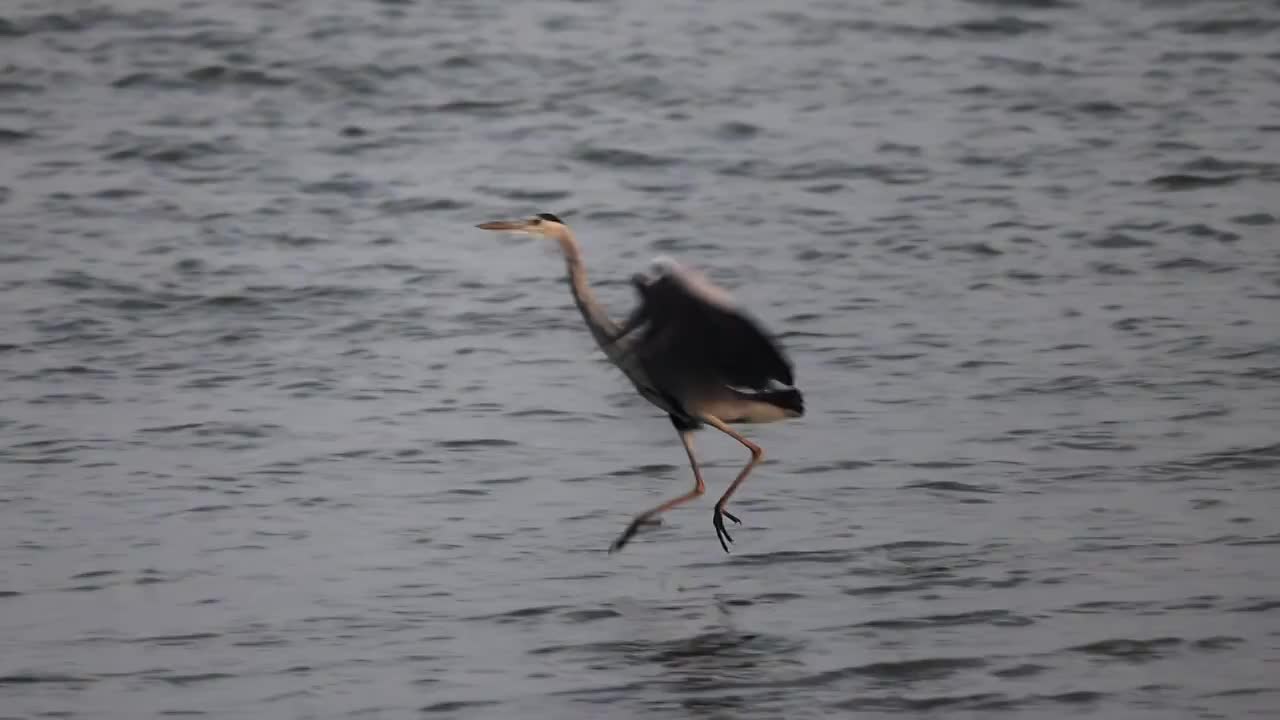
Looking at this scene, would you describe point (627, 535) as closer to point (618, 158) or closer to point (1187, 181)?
point (1187, 181)

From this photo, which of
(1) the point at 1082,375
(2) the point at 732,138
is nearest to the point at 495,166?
(2) the point at 732,138

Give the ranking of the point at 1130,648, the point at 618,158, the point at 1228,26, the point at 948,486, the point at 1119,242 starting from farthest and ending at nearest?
the point at 1228,26
the point at 618,158
the point at 1119,242
the point at 948,486
the point at 1130,648

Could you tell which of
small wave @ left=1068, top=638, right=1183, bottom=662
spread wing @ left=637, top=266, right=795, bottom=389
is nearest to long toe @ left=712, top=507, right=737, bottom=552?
spread wing @ left=637, top=266, right=795, bottom=389

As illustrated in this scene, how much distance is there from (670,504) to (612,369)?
2416 mm

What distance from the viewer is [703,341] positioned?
8227 millimetres

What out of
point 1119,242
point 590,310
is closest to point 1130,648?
point 590,310

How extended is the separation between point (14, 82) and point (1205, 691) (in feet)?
39.2

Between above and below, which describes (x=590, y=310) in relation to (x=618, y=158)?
above

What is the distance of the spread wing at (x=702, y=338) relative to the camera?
7.78m

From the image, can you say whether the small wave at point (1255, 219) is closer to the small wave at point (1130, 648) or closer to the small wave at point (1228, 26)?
the small wave at point (1228, 26)

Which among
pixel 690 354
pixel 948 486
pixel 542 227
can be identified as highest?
pixel 542 227

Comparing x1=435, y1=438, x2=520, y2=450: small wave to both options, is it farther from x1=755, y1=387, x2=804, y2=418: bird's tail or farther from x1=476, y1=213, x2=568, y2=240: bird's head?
x1=755, y1=387, x2=804, y2=418: bird's tail

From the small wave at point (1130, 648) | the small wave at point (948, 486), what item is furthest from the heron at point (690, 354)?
the small wave at point (1130, 648)

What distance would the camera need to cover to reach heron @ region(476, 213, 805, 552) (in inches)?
309
